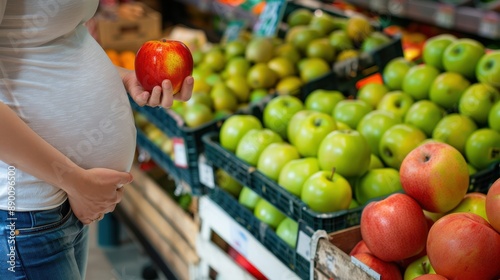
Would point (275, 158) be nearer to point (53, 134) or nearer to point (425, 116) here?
point (425, 116)

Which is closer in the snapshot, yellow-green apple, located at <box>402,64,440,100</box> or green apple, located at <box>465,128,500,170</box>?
green apple, located at <box>465,128,500,170</box>

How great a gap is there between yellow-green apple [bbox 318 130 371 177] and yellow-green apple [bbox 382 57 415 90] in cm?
66

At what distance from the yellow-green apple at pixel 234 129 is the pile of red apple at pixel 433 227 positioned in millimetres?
816

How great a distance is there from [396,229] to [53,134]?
791 millimetres

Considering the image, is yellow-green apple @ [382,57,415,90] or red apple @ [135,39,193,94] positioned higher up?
red apple @ [135,39,193,94]

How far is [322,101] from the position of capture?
96.9 inches

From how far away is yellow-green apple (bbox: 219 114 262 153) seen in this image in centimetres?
233

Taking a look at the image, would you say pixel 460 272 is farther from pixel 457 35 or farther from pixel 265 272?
pixel 457 35

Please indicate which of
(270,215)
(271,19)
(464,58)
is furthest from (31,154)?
(271,19)

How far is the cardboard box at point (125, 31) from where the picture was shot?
3.91 meters

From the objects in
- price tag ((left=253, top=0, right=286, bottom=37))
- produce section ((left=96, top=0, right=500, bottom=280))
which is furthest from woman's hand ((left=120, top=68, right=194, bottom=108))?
price tag ((left=253, top=0, right=286, bottom=37))

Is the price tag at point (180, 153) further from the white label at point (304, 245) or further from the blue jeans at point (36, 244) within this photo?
the blue jeans at point (36, 244)

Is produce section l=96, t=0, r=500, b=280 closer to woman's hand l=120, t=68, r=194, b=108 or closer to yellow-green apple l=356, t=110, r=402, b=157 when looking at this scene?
yellow-green apple l=356, t=110, r=402, b=157

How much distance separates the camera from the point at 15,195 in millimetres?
1311
